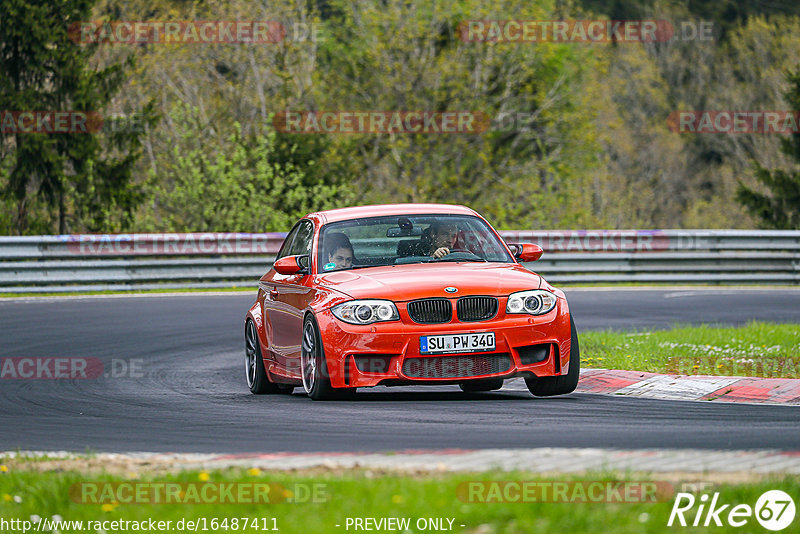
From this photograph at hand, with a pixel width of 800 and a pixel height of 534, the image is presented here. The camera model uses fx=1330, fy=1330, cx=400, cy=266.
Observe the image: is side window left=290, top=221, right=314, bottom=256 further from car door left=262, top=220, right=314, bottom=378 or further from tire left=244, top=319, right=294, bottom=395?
tire left=244, top=319, right=294, bottom=395

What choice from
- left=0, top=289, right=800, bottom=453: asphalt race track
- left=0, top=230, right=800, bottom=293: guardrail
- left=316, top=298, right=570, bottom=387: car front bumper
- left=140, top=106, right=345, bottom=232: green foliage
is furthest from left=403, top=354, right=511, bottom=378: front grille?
left=140, top=106, right=345, bottom=232: green foliage

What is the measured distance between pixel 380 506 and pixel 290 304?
564 cm

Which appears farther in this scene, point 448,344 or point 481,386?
point 481,386

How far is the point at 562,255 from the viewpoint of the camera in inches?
1022

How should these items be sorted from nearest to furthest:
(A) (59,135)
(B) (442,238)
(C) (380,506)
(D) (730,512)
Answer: (D) (730,512) → (C) (380,506) → (B) (442,238) → (A) (59,135)

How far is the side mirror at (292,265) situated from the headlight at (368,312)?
1.21m

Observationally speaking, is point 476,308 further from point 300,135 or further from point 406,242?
point 300,135

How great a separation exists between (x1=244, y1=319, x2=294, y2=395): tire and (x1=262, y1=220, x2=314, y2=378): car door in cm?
31

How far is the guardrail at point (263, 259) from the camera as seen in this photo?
23.5m

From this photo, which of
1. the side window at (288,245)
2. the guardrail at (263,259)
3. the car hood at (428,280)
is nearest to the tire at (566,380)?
the car hood at (428,280)

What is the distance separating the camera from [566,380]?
33.7 feet

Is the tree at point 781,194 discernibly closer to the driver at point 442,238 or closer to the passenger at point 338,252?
the driver at point 442,238

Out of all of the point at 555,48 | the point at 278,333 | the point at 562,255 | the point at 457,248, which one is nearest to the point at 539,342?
the point at 457,248

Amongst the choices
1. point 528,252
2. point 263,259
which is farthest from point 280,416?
point 263,259
